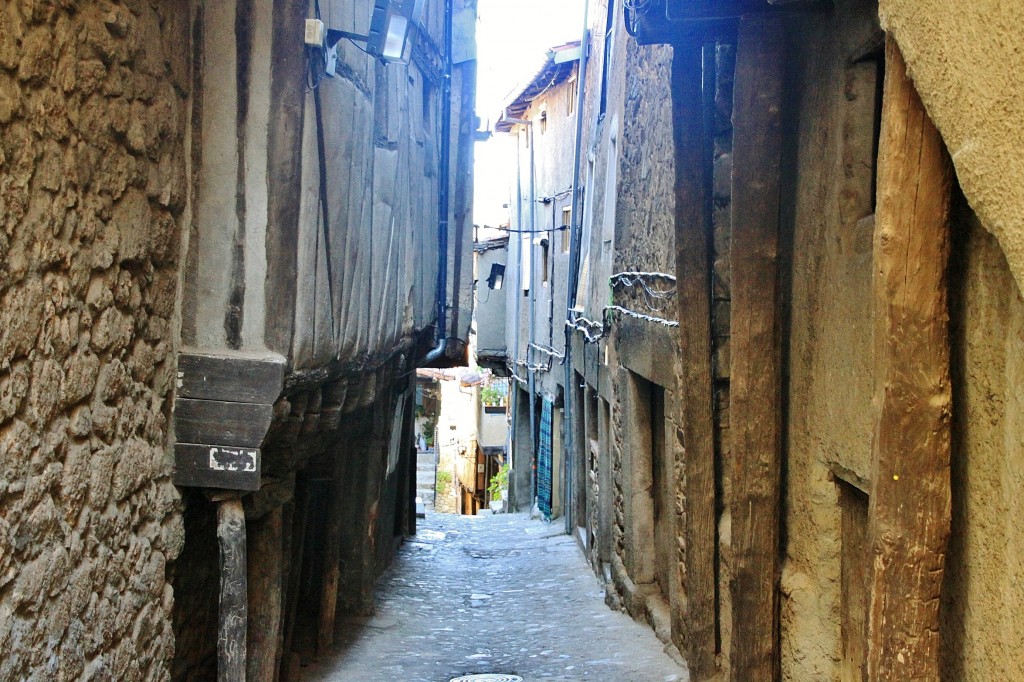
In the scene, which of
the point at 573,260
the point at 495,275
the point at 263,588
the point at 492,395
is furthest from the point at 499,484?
the point at 263,588

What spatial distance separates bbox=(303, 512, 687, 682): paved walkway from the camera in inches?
254

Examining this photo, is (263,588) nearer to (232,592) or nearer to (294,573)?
(232,592)

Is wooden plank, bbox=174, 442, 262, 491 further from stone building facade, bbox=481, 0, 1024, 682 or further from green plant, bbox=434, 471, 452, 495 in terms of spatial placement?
green plant, bbox=434, 471, 452, 495

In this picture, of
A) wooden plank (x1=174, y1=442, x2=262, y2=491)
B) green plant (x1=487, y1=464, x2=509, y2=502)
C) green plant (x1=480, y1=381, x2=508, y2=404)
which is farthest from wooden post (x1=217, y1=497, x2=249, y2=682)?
green plant (x1=480, y1=381, x2=508, y2=404)

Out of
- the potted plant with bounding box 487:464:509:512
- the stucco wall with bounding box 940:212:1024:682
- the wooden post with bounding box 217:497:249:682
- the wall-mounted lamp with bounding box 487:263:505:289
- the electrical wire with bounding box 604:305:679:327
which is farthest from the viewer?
the potted plant with bounding box 487:464:509:512

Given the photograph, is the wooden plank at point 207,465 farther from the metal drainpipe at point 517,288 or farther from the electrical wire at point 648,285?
the metal drainpipe at point 517,288

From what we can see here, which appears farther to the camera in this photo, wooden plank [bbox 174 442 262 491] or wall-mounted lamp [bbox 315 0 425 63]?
wall-mounted lamp [bbox 315 0 425 63]

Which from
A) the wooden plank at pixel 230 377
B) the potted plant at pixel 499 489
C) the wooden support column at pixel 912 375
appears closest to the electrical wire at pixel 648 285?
the wooden plank at pixel 230 377

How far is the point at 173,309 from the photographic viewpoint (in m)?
3.89

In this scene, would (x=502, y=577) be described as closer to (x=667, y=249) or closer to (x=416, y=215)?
(x=416, y=215)

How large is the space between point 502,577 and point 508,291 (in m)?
11.3

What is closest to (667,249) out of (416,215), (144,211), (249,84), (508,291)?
(416,215)

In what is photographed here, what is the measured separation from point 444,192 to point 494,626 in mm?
4723

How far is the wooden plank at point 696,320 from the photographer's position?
437cm
